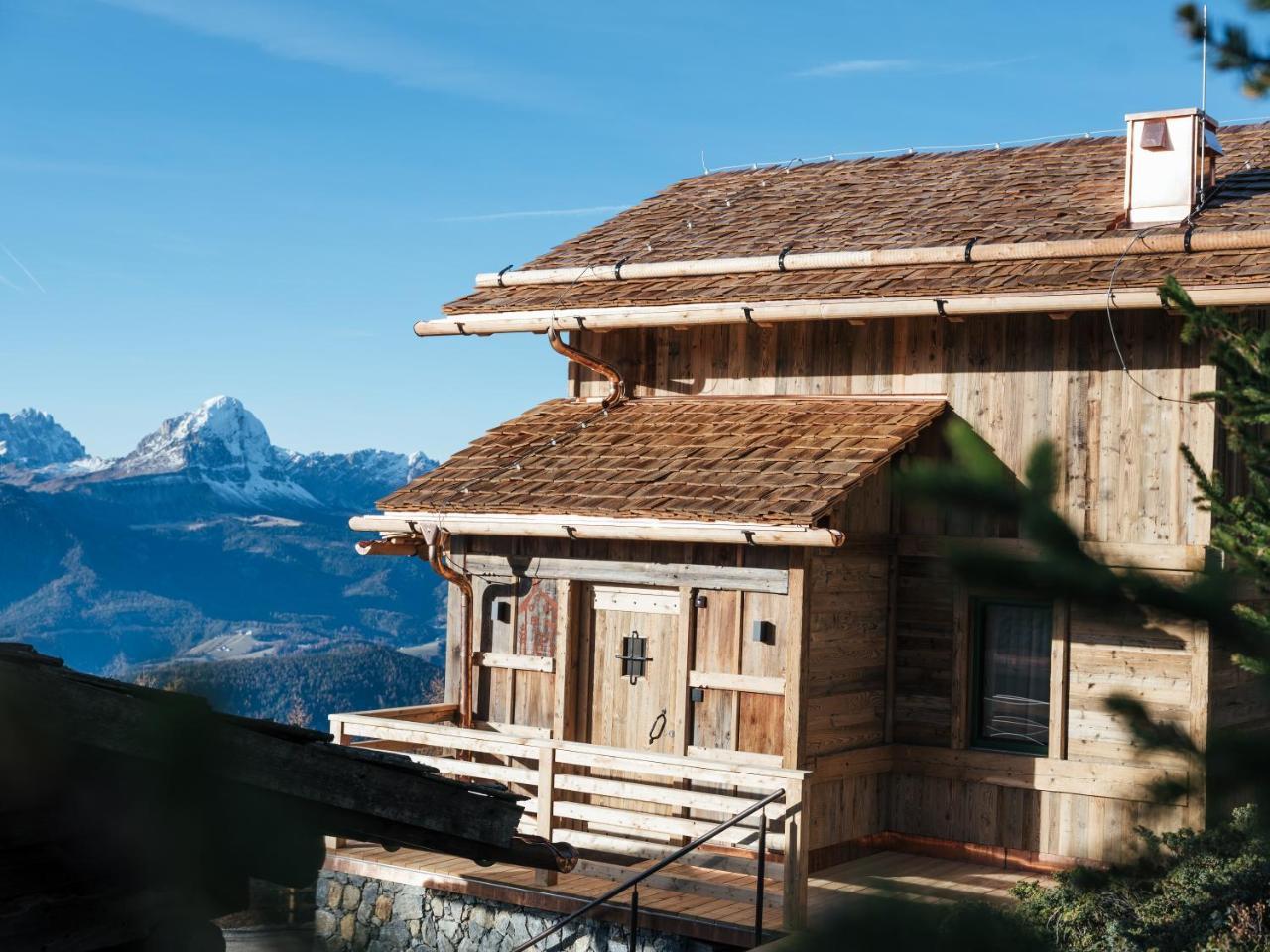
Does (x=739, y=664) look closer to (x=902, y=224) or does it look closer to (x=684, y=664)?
(x=684, y=664)

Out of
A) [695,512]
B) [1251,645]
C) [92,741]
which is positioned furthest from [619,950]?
[92,741]

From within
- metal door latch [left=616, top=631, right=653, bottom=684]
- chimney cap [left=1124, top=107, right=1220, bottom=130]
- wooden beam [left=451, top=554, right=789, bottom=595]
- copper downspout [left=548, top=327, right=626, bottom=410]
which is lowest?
metal door latch [left=616, top=631, right=653, bottom=684]

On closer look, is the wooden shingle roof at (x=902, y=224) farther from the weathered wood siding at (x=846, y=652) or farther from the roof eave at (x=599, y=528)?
the roof eave at (x=599, y=528)

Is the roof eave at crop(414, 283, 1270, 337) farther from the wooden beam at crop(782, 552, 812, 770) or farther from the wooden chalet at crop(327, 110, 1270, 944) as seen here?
the wooden beam at crop(782, 552, 812, 770)

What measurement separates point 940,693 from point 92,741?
1088cm

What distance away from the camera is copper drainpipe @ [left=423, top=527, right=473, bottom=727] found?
13328mm

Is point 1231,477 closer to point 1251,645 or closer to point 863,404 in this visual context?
point 863,404

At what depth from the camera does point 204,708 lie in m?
1.91

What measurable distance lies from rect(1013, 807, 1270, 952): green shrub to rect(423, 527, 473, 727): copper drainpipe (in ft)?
17.3

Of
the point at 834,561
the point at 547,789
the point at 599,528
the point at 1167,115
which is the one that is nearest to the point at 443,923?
the point at 547,789

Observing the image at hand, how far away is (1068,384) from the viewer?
12.0 metres

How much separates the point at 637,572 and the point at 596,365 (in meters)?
2.87

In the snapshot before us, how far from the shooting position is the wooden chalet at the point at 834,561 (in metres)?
11.4

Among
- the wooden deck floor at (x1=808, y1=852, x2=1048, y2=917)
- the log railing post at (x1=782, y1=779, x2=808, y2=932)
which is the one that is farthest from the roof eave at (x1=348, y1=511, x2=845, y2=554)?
the wooden deck floor at (x1=808, y1=852, x2=1048, y2=917)
